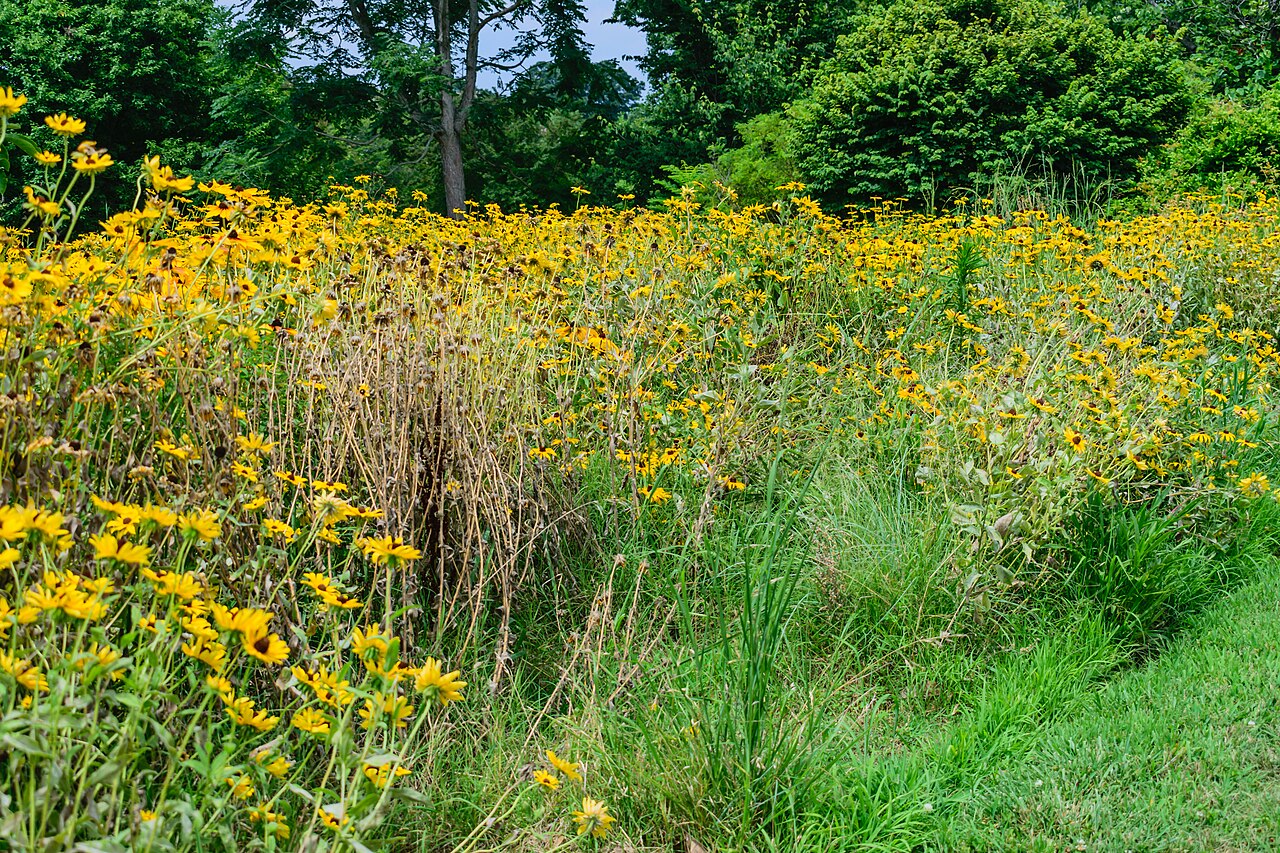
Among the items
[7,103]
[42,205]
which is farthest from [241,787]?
[7,103]

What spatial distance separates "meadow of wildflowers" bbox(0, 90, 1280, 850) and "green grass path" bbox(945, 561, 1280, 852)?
0.23 metres

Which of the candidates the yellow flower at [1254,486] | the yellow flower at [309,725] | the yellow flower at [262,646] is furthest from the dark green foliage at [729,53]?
the yellow flower at [262,646]

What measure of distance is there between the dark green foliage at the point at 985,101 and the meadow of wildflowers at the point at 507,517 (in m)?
8.10

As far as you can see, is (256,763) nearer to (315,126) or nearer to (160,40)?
(315,126)

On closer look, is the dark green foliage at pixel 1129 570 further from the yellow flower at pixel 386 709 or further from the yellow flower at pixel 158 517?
the yellow flower at pixel 158 517

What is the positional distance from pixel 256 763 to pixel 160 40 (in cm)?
2388

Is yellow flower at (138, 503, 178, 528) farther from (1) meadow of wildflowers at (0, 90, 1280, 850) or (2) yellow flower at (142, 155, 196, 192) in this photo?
(2) yellow flower at (142, 155, 196, 192)

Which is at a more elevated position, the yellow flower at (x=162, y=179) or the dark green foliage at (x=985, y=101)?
the dark green foliage at (x=985, y=101)

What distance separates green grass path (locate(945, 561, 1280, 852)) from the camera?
2.38 meters

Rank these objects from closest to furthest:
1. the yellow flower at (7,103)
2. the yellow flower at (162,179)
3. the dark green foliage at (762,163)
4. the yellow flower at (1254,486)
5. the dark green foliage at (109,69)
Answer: the yellow flower at (7,103), the yellow flower at (162,179), the yellow flower at (1254,486), the dark green foliage at (762,163), the dark green foliage at (109,69)

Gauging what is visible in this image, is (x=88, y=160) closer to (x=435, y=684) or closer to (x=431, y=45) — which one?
(x=435, y=684)

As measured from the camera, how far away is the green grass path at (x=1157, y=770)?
238 cm

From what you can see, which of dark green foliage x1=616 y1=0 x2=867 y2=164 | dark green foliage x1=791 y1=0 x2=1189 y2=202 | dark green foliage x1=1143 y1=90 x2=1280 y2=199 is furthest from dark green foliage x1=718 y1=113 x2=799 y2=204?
dark green foliage x1=1143 y1=90 x2=1280 y2=199

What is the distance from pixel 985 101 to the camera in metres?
12.8
